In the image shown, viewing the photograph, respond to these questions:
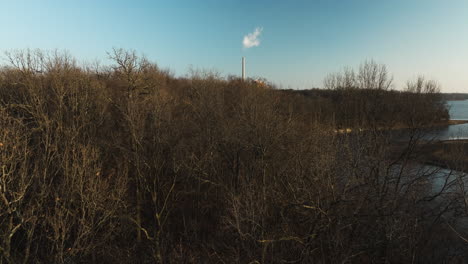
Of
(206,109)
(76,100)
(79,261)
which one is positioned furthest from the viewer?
(206,109)

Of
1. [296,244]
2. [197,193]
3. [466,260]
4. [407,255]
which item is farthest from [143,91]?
[466,260]

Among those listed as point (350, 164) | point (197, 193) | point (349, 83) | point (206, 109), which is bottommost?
point (197, 193)

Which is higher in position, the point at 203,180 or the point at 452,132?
the point at 452,132

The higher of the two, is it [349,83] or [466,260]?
[349,83]

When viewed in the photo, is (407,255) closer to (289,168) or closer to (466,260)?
(466,260)

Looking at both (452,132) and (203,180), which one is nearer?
(203,180)

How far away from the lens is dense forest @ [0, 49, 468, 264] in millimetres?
8484

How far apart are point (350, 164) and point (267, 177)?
18.4ft

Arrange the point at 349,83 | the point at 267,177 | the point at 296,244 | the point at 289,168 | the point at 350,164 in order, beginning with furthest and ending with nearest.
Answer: the point at 349,83 < the point at 267,177 < the point at 289,168 < the point at 350,164 < the point at 296,244

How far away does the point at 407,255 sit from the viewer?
29.2 ft

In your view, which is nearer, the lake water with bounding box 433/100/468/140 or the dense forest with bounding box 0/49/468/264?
the dense forest with bounding box 0/49/468/264

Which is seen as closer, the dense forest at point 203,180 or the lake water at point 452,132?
the dense forest at point 203,180

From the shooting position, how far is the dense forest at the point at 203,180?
8484 millimetres

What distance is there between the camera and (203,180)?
13.7m
